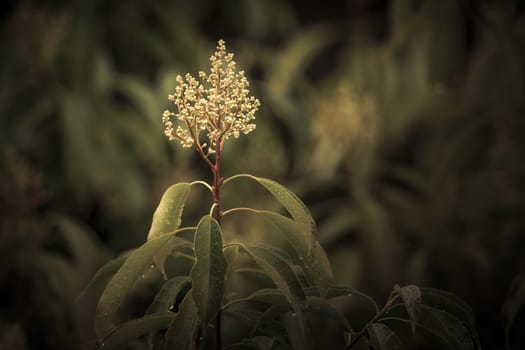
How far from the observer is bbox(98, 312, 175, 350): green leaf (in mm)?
834

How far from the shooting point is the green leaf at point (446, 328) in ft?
2.66

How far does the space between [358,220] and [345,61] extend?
1058 millimetres

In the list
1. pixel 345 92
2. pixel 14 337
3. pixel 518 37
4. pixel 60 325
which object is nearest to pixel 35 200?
pixel 60 325

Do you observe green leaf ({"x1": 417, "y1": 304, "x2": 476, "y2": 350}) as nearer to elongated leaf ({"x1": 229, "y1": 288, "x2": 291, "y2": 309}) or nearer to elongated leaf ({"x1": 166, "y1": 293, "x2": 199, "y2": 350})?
elongated leaf ({"x1": 229, "y1": 288, "x2": 291, "y2": 309})

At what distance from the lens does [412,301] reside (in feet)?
2.55

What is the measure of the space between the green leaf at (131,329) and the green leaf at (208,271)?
0.10m

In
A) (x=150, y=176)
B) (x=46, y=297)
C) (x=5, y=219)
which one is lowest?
(x=46, y=297)

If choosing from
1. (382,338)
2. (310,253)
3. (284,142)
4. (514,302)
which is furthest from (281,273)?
(284,142)

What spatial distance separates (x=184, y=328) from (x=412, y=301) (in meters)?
0.27

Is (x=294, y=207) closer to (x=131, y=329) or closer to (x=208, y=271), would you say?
(x=208, y=271)

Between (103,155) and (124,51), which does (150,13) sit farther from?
(103,155)

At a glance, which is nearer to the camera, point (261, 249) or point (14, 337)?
point (261, 249)

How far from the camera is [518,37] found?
6.07ft

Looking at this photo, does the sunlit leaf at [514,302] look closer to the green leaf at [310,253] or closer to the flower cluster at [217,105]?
the green leaf at [310,253]
